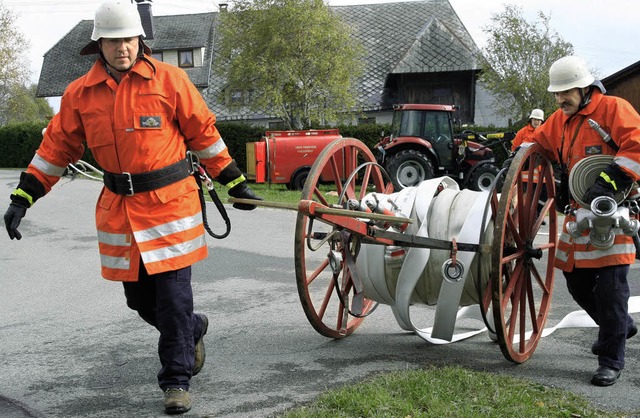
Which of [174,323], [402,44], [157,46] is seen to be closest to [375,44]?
[402,44]

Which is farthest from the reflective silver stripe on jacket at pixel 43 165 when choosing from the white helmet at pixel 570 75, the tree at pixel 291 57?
the tree at pixel 291 57

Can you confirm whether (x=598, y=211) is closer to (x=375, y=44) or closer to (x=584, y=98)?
(x=584, y=98)

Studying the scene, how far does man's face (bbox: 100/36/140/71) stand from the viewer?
4.28m

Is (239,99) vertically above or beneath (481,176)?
above

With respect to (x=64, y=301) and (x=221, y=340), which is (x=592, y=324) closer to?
(x=221, y=340)

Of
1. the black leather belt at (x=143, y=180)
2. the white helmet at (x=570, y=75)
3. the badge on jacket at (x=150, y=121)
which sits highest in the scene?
the white helmet at (x=570, y=75)

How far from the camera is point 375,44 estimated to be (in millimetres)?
36562

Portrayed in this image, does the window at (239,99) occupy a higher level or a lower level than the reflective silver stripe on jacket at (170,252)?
higher

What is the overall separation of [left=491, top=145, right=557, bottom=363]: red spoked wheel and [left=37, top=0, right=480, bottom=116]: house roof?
25.6 metres

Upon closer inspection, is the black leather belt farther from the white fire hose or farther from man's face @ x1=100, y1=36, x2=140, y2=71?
the white fire hose

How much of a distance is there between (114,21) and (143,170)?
0.81m

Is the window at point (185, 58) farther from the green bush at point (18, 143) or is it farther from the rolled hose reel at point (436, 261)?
the rolled hose reel at point (436, 261)

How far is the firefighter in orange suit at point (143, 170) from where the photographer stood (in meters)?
4.29

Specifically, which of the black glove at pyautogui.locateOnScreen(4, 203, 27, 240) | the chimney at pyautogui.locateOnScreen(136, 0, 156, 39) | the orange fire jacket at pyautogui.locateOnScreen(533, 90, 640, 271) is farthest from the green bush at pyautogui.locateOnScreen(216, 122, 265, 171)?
the black glove at pyautogui.locateOnScreen(4, 203, 27, 240)
